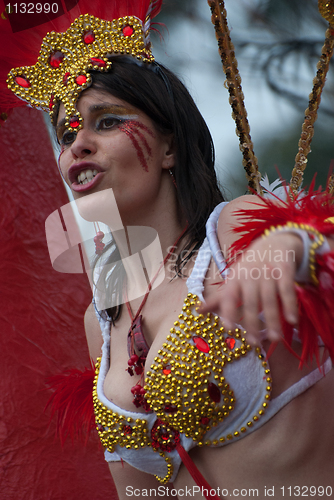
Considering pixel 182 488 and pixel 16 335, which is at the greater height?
pixel 16 335

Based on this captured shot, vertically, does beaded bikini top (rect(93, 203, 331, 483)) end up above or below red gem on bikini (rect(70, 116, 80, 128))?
below

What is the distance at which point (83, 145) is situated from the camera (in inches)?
47.6

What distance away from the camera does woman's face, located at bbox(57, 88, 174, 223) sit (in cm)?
120

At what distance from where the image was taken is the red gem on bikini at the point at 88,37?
1.37m

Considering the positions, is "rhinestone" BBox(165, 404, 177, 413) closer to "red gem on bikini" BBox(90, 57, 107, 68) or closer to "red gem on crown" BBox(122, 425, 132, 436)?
"red gem on crown" BBox(122, 425, 132, 436)

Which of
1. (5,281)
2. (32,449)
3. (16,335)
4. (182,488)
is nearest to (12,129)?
(5,281)

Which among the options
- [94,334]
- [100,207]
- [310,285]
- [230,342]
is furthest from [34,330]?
[310,285]

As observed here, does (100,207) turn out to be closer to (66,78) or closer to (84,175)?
(84,175)

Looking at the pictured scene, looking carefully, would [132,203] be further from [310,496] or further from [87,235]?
[310,496]

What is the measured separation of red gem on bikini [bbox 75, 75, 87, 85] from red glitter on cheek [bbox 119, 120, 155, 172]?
162 millimetres

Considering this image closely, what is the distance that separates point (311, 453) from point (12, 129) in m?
1.65

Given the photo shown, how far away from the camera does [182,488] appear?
1.15m

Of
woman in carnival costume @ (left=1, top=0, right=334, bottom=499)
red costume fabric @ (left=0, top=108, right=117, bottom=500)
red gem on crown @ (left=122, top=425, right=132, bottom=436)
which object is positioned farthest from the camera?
red costume fabric @ (left=0, top=108, right=117, bottom=500)

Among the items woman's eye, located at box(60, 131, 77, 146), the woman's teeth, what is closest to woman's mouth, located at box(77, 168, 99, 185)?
the woman's teeth
